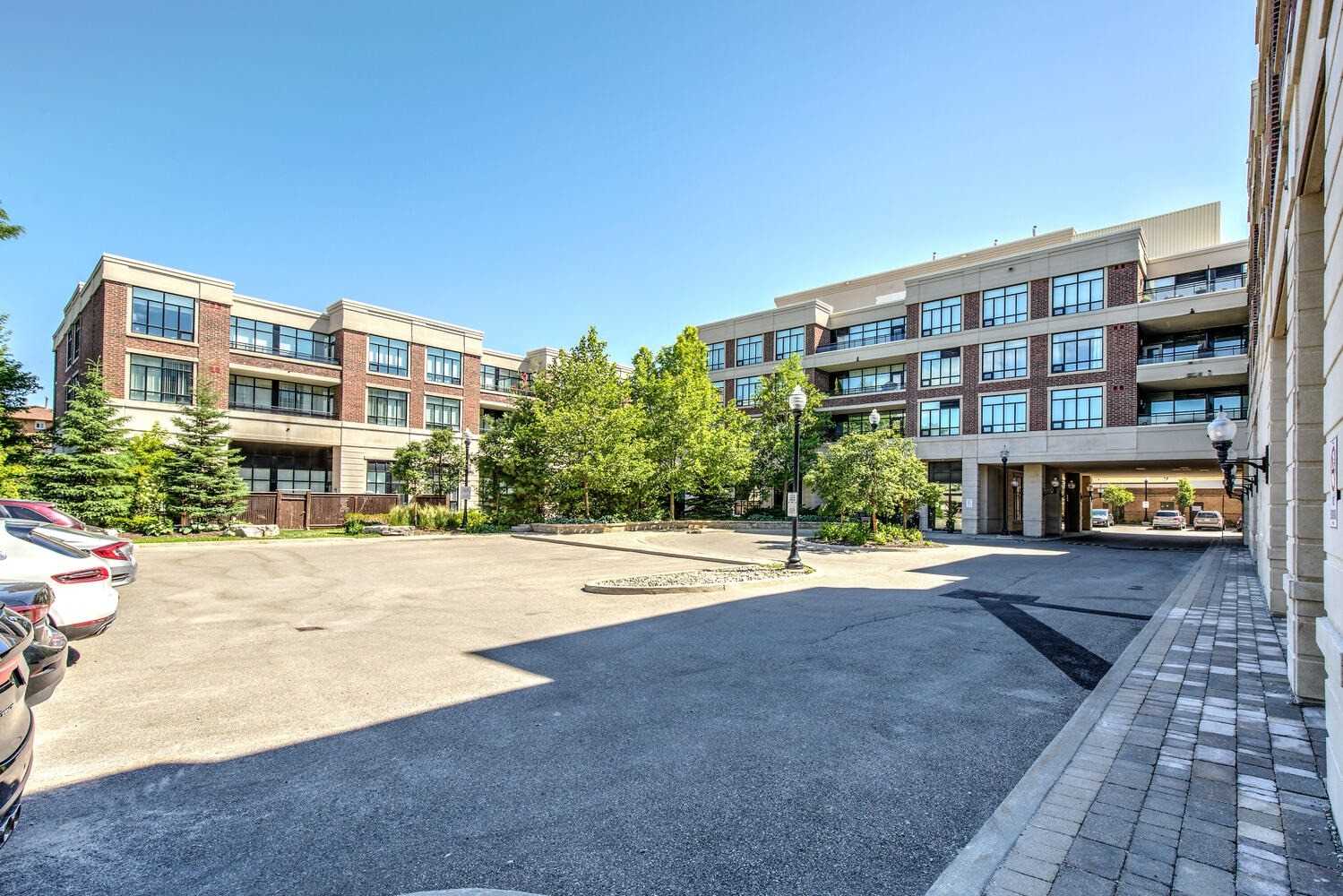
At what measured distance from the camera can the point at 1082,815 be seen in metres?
3.75

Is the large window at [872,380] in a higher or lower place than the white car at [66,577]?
higher

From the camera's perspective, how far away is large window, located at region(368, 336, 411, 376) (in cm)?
4091

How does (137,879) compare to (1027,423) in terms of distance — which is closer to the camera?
(137,879)

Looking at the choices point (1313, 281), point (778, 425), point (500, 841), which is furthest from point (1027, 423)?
point (500, 841)

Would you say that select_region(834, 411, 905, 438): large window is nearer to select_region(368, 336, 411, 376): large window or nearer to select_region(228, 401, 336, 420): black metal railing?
select_region(368, 336, 411, 376): large window

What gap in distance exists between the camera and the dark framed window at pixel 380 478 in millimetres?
40062

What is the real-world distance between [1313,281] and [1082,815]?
247 inches

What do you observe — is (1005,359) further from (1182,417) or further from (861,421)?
(861,421)

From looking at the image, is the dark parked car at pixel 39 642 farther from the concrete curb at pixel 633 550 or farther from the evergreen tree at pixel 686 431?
the evergreen tree at pixel 686 431

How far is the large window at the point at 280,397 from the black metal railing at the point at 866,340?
108 feet

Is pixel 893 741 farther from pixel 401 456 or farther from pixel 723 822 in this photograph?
pixel 401 456

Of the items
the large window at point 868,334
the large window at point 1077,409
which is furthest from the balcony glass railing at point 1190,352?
the large window at point 868,334

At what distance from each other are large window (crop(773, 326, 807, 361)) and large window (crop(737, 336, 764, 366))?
118 cm

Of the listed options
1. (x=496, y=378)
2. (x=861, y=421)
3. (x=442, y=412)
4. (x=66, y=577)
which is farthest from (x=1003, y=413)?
(x=66, y=577)
